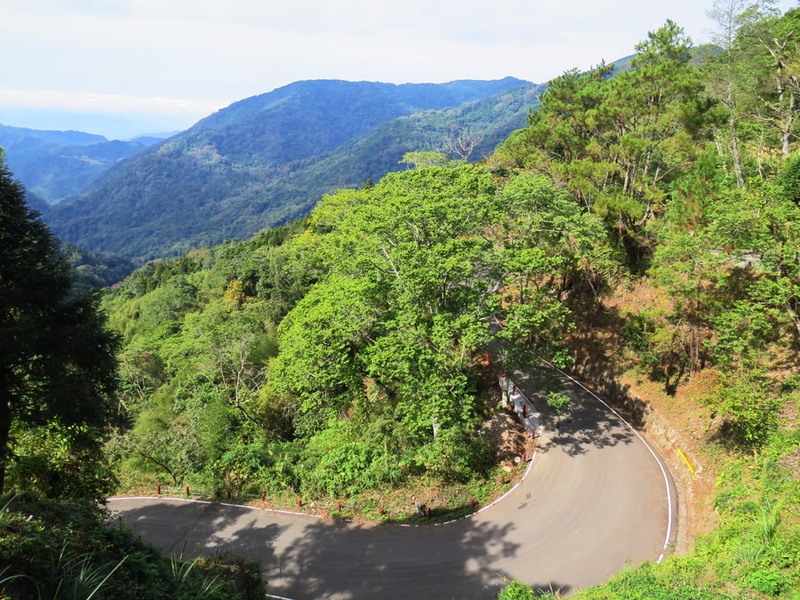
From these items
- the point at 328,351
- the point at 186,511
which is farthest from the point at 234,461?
the point at 328,351

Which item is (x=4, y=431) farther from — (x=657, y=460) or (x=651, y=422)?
(x=651, y=422)

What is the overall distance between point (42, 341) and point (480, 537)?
12.4 metres

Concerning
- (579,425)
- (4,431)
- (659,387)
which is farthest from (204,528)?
(659,387)

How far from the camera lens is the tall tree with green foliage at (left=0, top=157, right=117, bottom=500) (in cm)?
905

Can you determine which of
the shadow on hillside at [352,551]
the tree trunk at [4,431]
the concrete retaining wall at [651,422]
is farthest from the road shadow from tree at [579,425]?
the tree trunk at [4,431]

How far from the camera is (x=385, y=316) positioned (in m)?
16.3

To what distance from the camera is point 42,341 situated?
9812 mm

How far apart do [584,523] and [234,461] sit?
41.1ft

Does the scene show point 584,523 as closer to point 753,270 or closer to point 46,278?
point 753,270

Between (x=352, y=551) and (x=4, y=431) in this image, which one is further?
(x=352, y=551)

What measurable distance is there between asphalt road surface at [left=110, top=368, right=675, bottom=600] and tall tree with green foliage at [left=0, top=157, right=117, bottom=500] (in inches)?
176

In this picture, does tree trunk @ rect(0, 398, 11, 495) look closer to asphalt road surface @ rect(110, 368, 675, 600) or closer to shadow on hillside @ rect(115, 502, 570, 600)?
asphalt road surface @ rect(110, 368, 675, 600)

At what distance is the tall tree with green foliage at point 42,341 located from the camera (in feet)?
29.7

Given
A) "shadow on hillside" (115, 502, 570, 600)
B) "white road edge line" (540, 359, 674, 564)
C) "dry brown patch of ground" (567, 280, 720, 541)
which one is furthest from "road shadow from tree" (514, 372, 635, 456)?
"shadow on hillside" (115, 502, 570, 600)
